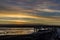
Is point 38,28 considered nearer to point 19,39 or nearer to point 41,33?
point 41,33

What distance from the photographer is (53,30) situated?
542 cm

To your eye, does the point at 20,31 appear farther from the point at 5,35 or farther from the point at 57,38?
the point at 57,38

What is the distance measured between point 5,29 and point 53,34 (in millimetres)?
1737

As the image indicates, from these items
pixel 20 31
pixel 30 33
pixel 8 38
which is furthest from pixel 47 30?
pixel 8 38

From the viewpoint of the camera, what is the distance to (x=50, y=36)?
5234mm

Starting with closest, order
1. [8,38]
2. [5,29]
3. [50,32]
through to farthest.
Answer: [8,38], [50,32], [5,29]

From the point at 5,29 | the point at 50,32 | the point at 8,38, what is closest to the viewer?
the point at 8,38

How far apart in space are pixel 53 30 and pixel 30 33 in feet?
2.66

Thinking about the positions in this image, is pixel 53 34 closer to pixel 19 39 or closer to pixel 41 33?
pixel 41 33

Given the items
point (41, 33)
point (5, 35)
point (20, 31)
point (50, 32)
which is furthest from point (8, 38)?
point (50, 32)

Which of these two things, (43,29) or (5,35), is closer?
(5,35)

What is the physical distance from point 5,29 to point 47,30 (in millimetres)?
1519

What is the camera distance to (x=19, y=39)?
507 centimetres

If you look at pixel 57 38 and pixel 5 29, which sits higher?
pixel 5 29
